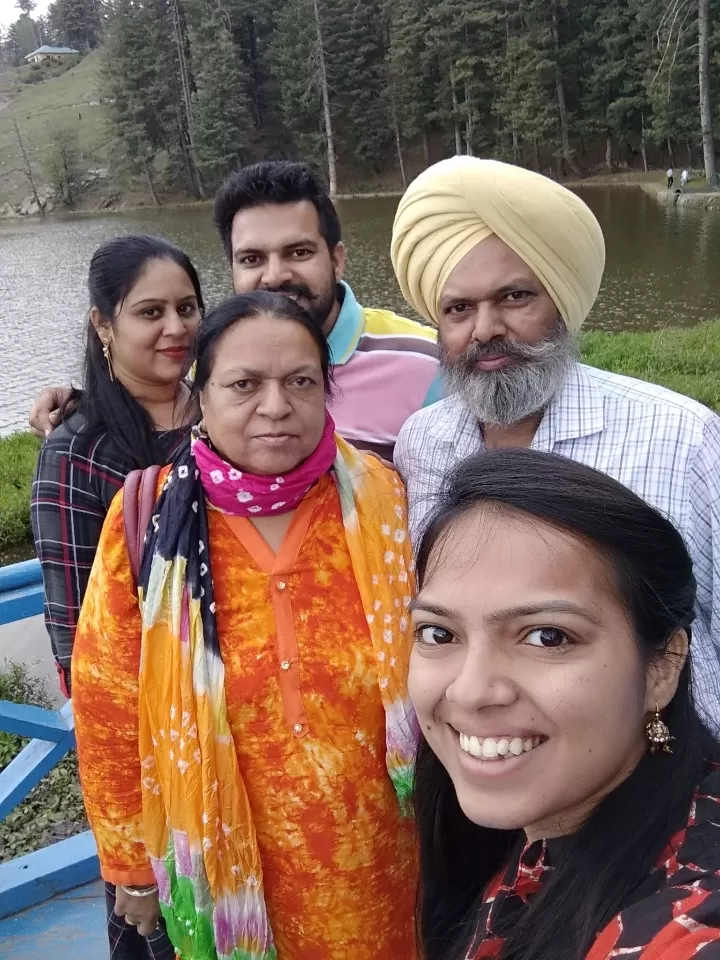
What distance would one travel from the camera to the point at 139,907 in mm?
1680

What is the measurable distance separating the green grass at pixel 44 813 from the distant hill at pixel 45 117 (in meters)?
46.9

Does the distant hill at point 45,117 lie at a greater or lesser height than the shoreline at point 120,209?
greater

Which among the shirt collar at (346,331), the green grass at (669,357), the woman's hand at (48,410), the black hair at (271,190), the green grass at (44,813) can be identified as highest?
the black hair at (271,190)

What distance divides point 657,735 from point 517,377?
0.92 m

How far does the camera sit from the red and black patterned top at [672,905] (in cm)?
83

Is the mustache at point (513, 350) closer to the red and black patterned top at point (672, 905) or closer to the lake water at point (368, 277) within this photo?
the red and black patterned top at point (672, 905)

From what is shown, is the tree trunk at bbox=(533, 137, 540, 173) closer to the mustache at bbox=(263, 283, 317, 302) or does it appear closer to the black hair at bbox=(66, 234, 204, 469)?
the mustache at bbox=(263, 283, 317, 302)

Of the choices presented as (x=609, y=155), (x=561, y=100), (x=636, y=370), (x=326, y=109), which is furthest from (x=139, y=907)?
(x=326, y=109)

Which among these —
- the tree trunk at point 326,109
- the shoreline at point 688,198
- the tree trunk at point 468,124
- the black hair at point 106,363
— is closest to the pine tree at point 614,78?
the tree trunk at point 468,124

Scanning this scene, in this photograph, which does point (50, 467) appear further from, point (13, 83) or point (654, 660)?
point (13, 83)

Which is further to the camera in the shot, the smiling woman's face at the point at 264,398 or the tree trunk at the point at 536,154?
the tree trunk at the point at 536,154

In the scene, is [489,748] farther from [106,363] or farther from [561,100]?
[561,100]

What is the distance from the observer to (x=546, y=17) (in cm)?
3291

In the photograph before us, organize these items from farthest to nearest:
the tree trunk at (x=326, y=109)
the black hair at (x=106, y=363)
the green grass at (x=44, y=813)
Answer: the tree trunk at (x=326, y=109)
the green grass at (x=44, y=813)
the black hair at (x=106, y=363)
